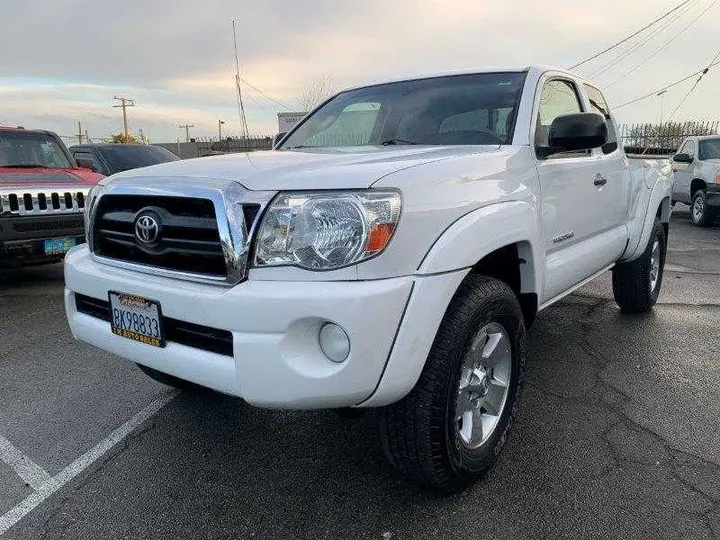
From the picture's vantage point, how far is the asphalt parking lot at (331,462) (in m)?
2.30

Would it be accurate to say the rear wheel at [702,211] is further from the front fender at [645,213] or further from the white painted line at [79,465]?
the white painted line at [79,465]

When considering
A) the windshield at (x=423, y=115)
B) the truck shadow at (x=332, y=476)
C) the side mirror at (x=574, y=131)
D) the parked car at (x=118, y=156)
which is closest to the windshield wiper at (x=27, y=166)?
the parked car at (x=118, y=156)

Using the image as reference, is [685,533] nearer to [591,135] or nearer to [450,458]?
[450,458]

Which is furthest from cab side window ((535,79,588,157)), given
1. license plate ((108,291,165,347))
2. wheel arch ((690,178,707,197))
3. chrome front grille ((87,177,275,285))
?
wheel arch ((690,178,707,197))

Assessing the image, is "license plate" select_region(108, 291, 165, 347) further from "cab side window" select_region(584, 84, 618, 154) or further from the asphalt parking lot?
"cab side window" select_region(584, 84, 618, 154)

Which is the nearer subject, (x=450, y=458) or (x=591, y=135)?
(x=450, y=458)

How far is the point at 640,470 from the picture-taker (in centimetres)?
263

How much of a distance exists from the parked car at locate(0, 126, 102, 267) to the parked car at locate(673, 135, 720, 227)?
10811 mm

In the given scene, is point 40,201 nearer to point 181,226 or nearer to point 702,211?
point 181,226

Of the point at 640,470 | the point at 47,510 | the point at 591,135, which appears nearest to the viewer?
the point at 47,510

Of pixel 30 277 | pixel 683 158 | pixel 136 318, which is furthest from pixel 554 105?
pixel 683 158

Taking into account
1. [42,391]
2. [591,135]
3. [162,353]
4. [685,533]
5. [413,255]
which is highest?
[591,135]

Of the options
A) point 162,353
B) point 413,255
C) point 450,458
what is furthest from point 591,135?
point 162,353

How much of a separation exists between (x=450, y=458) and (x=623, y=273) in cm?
337
